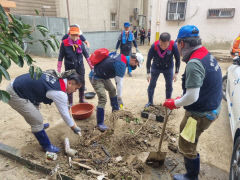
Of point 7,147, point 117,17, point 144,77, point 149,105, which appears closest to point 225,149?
point 149,105

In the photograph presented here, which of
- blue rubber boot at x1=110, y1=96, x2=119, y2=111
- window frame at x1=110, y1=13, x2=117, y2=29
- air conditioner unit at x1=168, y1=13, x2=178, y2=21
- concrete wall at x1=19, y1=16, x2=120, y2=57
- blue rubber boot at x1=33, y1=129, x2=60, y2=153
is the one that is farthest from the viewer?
window frame at x1=110, y1=13, x2=117, y2=29

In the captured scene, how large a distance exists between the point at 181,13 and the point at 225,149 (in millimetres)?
11592

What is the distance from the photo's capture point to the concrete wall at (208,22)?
11.8m

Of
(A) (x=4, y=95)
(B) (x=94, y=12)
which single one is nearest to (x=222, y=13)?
(B) (x=94, y=12)

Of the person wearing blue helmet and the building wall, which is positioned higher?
the building wall

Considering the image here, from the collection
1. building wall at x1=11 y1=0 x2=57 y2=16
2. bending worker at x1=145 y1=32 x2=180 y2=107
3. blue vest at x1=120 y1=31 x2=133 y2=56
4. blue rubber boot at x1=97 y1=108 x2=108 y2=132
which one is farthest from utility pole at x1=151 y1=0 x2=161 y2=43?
blue rubber boot at x1=97 y1=108 x2=108 y2=132

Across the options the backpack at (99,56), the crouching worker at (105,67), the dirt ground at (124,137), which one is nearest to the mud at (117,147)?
the dirt ground at (124,137)

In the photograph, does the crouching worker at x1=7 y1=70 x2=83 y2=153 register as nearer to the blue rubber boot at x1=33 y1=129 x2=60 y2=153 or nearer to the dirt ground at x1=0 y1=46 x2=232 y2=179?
the blue rubber boot at x1=33 y1=129 x2=60 y2=153

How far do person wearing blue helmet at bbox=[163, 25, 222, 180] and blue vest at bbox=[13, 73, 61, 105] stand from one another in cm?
157

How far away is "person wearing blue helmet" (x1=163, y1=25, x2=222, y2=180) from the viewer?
194 centimetres

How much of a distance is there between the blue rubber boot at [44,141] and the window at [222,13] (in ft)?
42.4

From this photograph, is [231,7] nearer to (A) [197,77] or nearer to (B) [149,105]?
(B) [149,105]

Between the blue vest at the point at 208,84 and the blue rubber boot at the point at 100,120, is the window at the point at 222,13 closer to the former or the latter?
the blue rubber boot at the point at 100,120

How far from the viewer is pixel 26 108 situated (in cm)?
261
